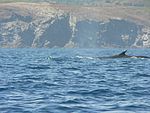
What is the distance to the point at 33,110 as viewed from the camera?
23469 millimetres

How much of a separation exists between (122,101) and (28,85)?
8.72m

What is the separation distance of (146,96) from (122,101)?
2458mm

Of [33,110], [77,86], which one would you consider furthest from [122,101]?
[77,86]

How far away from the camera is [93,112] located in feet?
75.8

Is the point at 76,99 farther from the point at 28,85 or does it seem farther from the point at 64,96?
the point at 28,85

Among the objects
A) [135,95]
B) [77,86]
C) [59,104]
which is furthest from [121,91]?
[59,104]

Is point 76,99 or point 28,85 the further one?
point 28,85

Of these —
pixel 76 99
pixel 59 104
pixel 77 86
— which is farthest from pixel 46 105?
pixel 77 86

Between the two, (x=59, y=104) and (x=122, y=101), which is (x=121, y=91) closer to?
(x=122, y=101)

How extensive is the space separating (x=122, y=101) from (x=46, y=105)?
3835mm

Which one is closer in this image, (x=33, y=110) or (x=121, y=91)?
(x=33, y=110)

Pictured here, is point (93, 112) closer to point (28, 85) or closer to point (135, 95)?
point (135, 95)

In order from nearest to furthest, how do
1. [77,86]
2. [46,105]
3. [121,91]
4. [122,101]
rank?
[46,105] < [122,101] < [121,91] < [77,86]

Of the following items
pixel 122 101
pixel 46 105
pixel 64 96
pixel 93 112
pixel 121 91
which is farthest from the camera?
pixel 121 91
